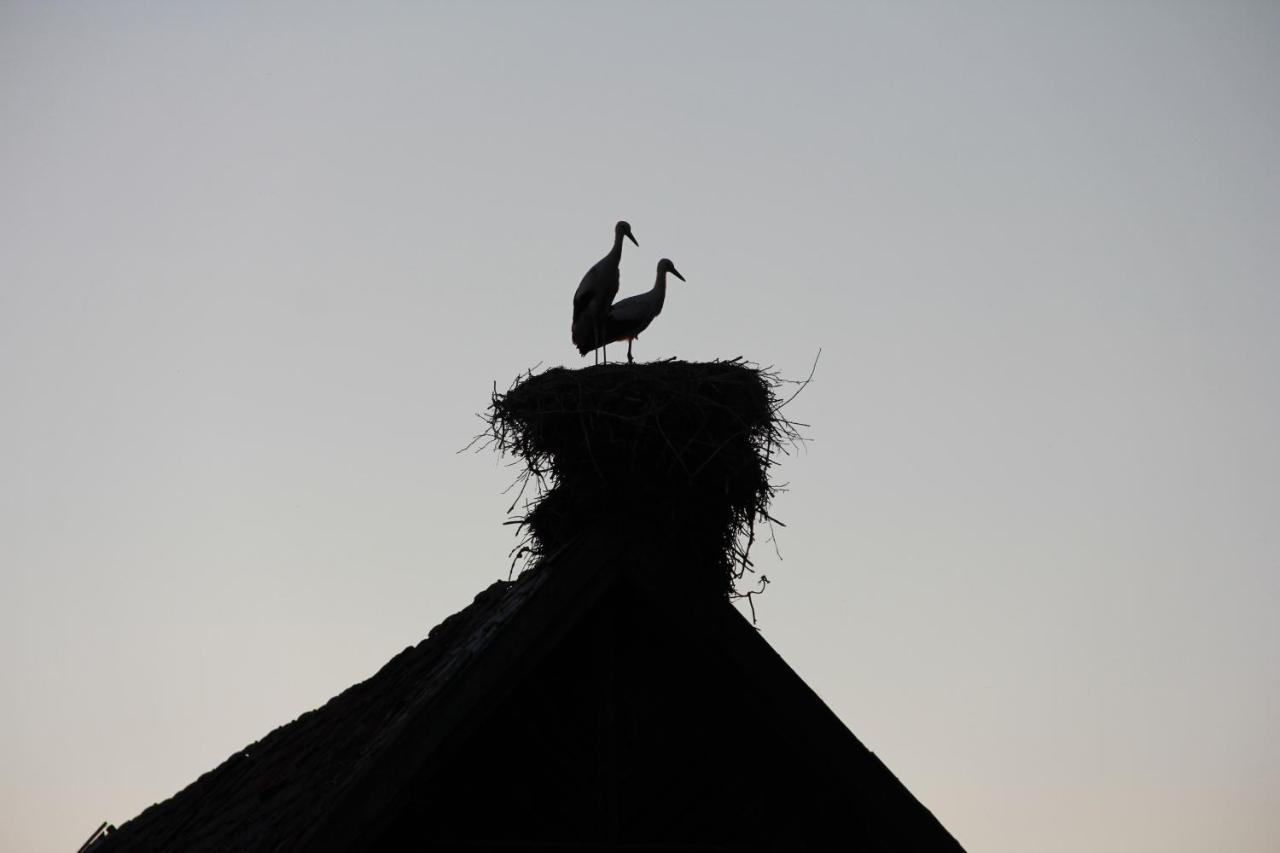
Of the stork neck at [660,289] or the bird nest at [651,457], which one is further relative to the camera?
the stork neck at [660,289]

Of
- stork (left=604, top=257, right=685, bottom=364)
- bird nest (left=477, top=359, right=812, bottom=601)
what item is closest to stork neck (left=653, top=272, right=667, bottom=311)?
stork (left=604, top=257, right=685, bottom=364)

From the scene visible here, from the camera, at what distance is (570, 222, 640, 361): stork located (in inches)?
565

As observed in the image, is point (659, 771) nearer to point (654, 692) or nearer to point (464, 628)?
point (654, 692)

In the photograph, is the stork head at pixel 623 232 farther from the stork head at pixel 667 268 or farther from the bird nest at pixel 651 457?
the bird nest at pixel 651 457

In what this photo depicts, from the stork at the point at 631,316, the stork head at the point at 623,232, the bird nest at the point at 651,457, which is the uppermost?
the stork head at the point at 623,232

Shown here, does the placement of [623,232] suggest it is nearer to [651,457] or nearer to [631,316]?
[631,316]

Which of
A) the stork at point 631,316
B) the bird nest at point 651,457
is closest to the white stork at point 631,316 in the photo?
the stork at point 631,316

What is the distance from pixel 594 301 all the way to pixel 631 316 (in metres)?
0.35

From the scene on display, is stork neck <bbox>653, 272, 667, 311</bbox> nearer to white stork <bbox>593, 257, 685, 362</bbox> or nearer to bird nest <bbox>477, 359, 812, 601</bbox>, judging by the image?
white stork <bbox>593, 257, 685, 362</bbox>

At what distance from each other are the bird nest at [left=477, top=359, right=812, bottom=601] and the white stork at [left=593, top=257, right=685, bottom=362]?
4.49 m

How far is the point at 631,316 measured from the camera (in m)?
14.3

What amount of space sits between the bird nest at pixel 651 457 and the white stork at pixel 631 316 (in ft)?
14.7

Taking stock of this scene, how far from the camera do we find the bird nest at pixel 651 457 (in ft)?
27.9

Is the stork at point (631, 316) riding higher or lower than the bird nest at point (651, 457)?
higher
